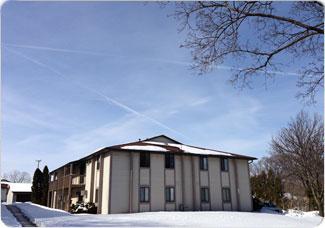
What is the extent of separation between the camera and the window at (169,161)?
95.9 ft

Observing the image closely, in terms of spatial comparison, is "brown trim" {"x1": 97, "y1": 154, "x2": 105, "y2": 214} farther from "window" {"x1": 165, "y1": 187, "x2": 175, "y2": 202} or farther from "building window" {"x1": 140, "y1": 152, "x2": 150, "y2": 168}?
"window" {"x1": 165, "y1": 187, "x2": 175, "y2": 202}

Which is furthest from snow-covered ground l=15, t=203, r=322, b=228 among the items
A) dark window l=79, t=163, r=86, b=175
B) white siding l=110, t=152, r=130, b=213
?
dark window l=79, t=163, r=86, b=175

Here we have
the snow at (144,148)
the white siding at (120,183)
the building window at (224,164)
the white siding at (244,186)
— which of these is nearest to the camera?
the white siding at (120,183)

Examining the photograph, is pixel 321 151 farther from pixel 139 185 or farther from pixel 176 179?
pixel 139 185

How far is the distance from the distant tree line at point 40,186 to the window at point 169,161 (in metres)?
21.7

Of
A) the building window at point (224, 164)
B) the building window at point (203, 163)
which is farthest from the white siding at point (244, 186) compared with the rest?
the building window at point (203, 163)

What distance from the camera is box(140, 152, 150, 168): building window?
28109mm

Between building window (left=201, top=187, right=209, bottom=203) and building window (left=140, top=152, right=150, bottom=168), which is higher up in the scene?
building window (left=140, top=152, right=150, bottom=168)

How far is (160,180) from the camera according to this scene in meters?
28.4

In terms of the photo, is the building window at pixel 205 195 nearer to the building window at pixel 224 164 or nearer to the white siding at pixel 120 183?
the building window at pixel 224 164

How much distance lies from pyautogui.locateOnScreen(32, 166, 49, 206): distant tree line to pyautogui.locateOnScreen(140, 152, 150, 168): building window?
2114cm

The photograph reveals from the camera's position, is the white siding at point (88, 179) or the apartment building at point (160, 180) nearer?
the apartment building at point (160, 180)

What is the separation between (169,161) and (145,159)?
233 cm

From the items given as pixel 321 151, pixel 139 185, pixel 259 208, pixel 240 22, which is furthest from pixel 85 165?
pixel 240 22
